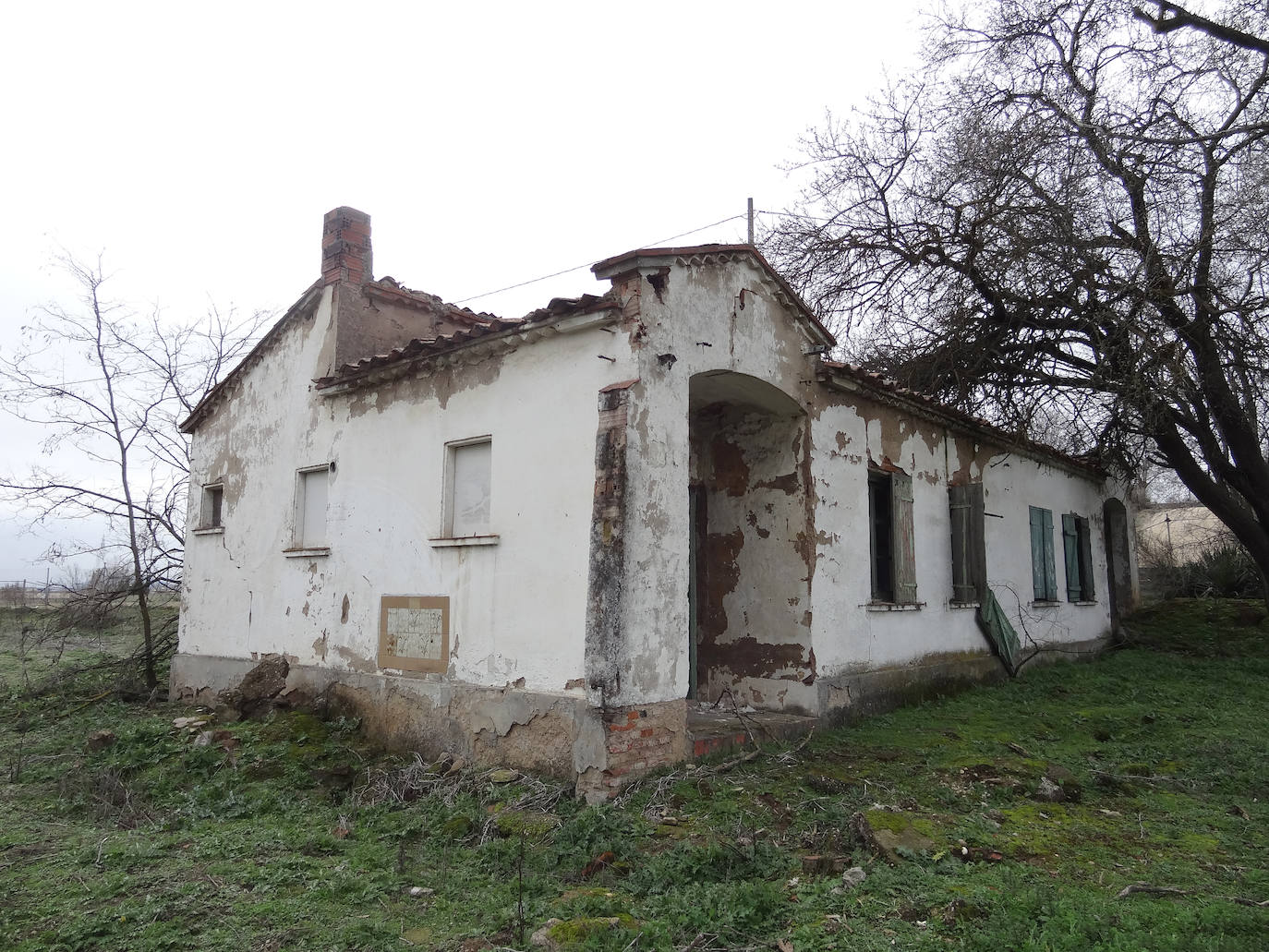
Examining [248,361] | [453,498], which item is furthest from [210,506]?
[453,498]

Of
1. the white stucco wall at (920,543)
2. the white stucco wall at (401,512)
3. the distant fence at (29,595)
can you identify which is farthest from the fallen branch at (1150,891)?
the distant fence at (29,595)

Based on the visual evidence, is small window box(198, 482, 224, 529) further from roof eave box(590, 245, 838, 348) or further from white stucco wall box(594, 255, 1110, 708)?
roof eave box(590, 245, 838, 348)

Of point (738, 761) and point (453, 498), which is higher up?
point (453, 498)

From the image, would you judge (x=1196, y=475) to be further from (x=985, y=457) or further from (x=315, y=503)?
(x=315, y=503)

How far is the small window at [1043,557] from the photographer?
12961 mm

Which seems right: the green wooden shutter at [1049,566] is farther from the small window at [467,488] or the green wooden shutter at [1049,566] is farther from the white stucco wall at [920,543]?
the small window at [467,488]

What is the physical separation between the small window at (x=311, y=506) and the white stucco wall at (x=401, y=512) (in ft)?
0.39

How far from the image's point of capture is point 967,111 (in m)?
11.8

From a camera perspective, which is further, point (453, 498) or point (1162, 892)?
point (453, 498)

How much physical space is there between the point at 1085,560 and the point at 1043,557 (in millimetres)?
2579

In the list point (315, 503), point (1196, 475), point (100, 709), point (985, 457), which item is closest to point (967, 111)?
point (985, 457)

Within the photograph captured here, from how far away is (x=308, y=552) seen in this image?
9.39 meters

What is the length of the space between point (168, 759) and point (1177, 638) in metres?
16.0

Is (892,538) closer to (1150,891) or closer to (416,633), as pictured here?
(416,633)
